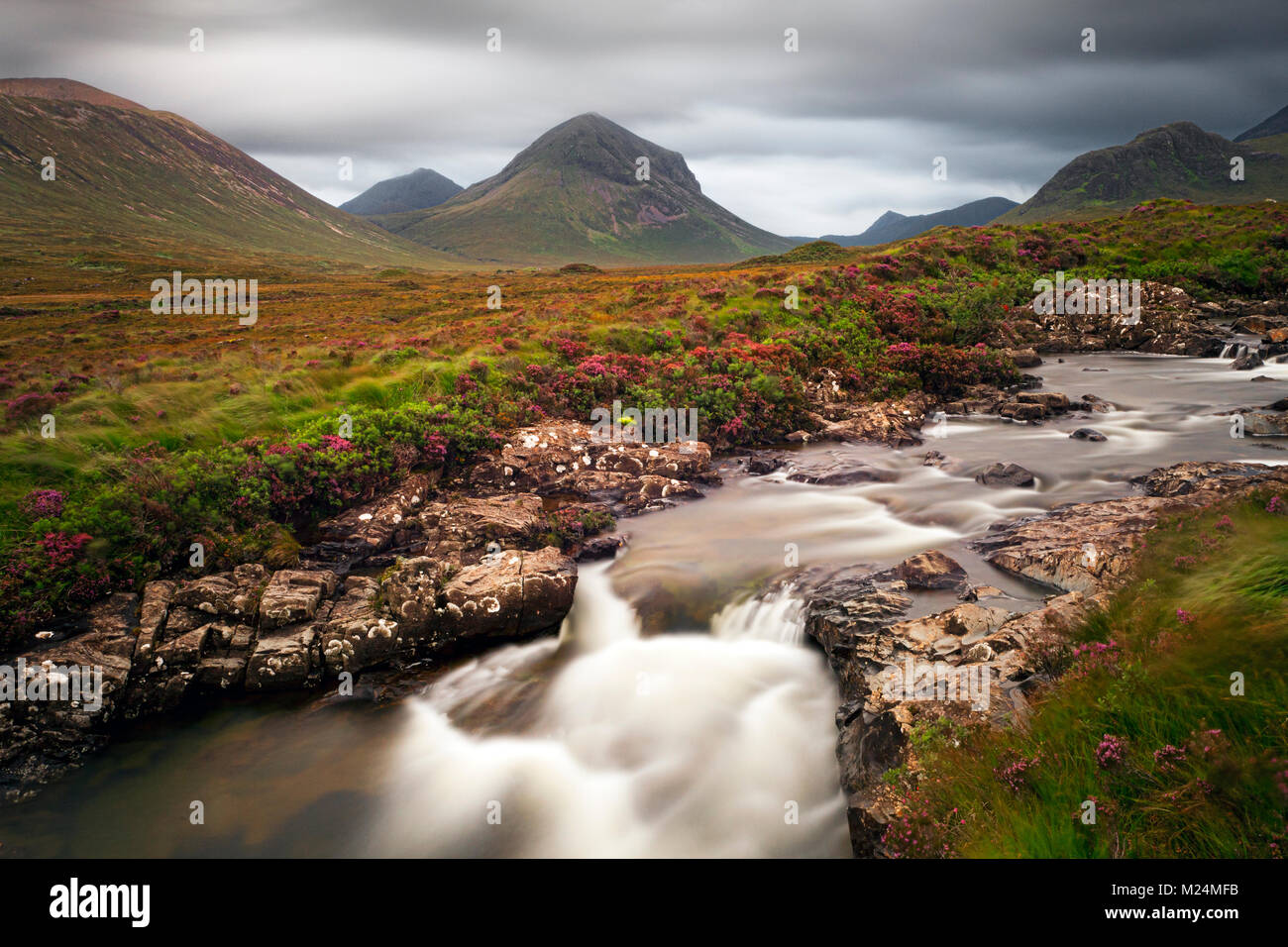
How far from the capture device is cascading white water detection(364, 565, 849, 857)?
29.6ft

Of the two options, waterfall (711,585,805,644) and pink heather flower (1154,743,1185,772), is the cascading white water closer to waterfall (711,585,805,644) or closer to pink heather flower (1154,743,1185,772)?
waterfall (711,585,805,644)

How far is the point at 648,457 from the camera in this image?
71.9 feet

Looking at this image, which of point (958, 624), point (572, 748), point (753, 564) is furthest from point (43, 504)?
point (958, 624)

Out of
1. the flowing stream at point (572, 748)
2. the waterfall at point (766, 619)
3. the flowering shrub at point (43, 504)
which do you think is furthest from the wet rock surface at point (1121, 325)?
the flowering shrub at point (43, 504)

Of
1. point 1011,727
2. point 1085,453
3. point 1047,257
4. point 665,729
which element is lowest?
point 665,729

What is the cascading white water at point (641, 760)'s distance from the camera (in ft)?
29.6

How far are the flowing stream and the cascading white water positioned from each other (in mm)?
Result: 33

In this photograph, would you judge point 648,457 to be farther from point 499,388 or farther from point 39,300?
point 39,300

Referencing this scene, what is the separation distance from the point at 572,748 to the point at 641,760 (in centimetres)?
129

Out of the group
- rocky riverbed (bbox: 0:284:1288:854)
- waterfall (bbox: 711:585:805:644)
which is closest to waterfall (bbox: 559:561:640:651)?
rocky riverbed (bbox: 0:284:1288:854)

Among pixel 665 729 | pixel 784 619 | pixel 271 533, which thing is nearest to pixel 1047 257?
pixel 784 619

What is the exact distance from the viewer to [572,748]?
10758mm

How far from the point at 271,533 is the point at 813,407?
21832 millimetres

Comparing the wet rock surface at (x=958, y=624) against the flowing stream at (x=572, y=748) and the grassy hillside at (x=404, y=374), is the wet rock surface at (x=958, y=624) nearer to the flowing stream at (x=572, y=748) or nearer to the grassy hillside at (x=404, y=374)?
the flowing stream at (x=572, y=748)
